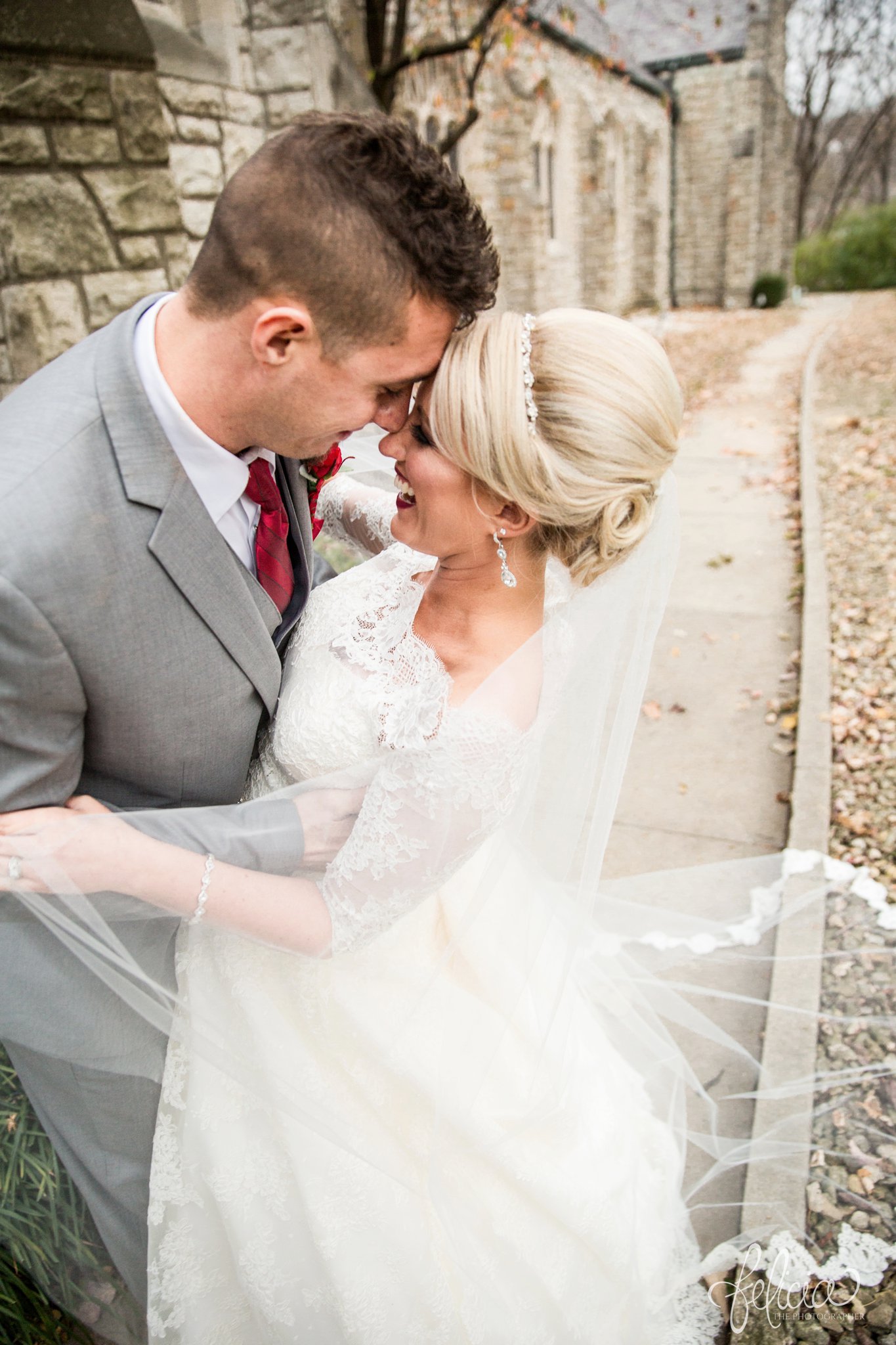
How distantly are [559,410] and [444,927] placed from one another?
1205mm

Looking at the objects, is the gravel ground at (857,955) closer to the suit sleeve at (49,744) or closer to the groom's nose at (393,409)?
the suit sleeve at (49,744)

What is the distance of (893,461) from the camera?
9.06m

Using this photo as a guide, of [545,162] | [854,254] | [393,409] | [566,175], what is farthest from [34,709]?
[854,254]

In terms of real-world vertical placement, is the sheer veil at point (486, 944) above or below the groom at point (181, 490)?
below

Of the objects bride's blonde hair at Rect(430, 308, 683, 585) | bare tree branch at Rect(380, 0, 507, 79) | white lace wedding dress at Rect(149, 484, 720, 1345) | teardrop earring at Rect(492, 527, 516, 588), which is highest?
bare tree branch at Rect(380, 0, 507, 79)

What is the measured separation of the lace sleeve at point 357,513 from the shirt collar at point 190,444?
0.92 meters

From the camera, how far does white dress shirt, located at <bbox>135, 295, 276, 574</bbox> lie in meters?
1.63

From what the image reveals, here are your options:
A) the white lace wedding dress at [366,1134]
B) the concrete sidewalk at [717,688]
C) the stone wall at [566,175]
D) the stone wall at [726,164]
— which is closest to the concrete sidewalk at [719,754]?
the concrete sidewalk at [717,688]

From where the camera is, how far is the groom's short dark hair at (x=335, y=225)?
155cm

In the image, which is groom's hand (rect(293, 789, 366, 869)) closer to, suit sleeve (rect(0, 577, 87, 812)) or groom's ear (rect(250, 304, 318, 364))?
suit sleeve (rect(0, 577, 87, 812))

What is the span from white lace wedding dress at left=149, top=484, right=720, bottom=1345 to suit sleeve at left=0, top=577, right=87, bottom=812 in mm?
515

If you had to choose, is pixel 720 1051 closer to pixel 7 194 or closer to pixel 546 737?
pixel 546 737

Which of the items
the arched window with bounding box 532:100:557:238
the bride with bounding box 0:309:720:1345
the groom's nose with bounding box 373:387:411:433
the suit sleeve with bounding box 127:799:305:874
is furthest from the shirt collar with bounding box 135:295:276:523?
the arched window with bounding box 532:100:557:238

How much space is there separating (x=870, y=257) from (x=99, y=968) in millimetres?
36927
